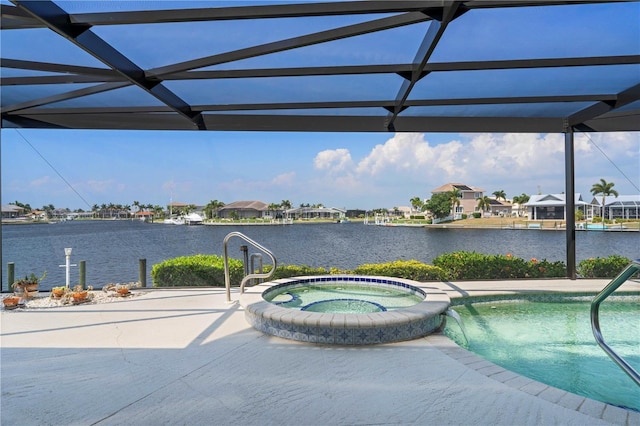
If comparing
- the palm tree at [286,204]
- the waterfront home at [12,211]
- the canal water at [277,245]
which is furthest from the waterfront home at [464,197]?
the waterfront home at [12,211]

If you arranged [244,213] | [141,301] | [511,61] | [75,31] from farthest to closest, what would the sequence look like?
1. [244,213]
2. [141,301]
3. [511,61]
4. [75,31]

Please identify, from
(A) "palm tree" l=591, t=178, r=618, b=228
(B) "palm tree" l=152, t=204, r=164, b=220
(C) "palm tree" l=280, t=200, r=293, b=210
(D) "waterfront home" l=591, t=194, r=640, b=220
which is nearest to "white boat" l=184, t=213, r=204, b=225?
(B) "palm tree" l=152, t=204, r=164, b=220

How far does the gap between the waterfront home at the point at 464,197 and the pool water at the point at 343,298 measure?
92.2 ft

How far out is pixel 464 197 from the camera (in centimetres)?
3316

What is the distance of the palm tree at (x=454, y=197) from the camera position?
103ft

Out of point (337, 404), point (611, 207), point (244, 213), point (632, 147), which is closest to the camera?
point (337, 404)

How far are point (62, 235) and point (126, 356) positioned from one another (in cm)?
3649

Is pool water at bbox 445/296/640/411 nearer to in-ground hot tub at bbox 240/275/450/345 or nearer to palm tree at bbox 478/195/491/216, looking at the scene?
in-ground hot tub at bbox 240/275/450/345

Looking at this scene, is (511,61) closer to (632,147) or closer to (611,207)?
(632,147)

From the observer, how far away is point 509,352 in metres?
3.89

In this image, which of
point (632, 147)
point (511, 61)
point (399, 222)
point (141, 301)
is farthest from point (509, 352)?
point (399, 222)

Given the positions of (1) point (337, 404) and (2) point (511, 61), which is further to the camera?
(2) point (511, 61)

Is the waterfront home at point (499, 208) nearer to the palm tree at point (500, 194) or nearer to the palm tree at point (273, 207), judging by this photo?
the palm tree at point (500, 194)

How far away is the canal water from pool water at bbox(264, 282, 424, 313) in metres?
7.26
